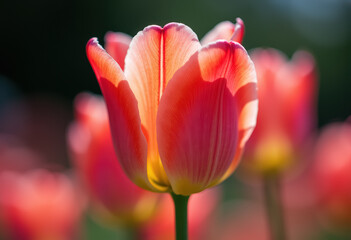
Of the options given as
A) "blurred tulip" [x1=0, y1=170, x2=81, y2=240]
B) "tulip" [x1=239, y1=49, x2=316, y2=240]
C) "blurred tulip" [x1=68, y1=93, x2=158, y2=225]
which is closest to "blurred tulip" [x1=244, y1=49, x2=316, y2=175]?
"tulip" [x1=239, y1=49, x2=316, y2=240]

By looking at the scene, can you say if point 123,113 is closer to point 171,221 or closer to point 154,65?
point 154,65

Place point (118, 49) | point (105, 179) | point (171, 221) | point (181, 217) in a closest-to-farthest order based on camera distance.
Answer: point (181, 217)
point (118, 49)
point (105, 179)
point (171, 221)

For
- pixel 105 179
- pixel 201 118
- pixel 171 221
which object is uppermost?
pixel 201 118

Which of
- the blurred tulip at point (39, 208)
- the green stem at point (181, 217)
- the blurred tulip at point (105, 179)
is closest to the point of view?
the green stem at point (181, 217)

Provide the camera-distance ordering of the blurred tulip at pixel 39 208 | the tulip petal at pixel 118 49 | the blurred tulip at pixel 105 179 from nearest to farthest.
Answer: the tulip petal at pixel 118 49 < the blurred tulip at pixel 105 179 < the blurred tulip at pixel 39 208

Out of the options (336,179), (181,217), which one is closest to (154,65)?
(181,217)

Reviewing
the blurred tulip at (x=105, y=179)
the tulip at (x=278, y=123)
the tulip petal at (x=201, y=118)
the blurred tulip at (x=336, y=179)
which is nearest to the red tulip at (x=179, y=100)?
the tulip petal at (x=201, y=118)

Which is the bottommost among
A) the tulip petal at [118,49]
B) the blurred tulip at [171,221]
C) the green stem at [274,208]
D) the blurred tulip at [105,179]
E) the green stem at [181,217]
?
the blurred tulip at [171,221]

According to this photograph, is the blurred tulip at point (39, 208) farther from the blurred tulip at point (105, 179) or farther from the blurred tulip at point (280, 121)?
the blurred tulip at point (280, 121)

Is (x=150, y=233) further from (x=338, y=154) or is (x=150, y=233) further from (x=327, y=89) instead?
(x=327, y=89)
